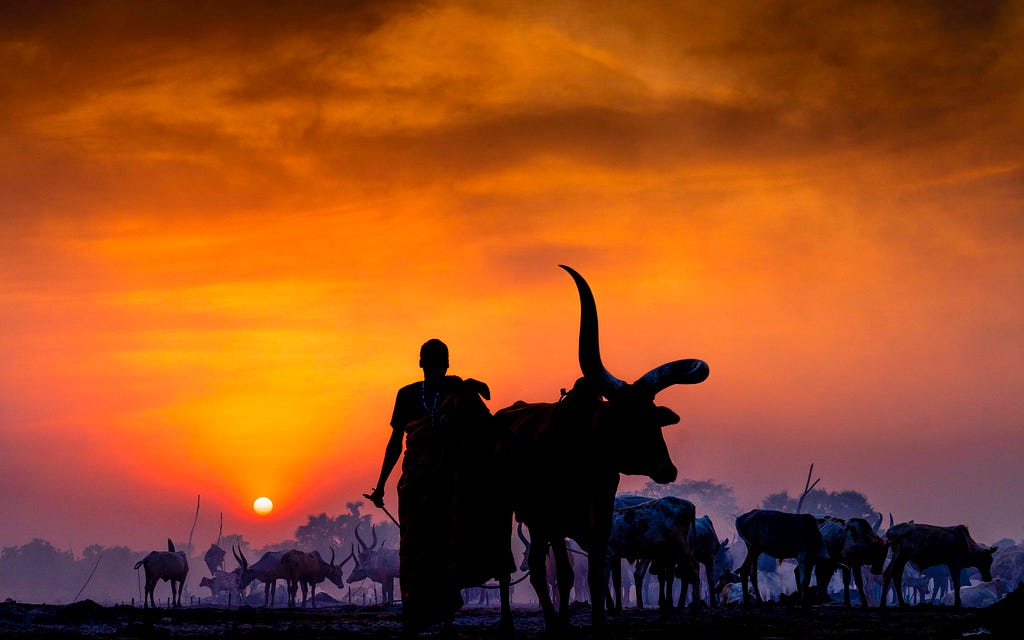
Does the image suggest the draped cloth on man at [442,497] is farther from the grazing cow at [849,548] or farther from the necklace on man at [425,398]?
the grazing cow at [849,548]

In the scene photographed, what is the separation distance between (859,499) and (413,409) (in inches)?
6340

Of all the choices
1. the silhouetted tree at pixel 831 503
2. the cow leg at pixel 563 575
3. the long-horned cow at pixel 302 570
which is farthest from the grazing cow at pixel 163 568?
the silhouetted tree at pixel 831 503

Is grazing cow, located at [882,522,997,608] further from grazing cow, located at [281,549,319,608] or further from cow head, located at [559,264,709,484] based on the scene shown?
grazing cow, located at [281,549,319,608]

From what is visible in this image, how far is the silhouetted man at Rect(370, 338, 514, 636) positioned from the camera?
374 inches

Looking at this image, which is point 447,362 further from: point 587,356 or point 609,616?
point 609,616

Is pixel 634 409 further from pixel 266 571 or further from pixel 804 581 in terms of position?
pixel 266 571

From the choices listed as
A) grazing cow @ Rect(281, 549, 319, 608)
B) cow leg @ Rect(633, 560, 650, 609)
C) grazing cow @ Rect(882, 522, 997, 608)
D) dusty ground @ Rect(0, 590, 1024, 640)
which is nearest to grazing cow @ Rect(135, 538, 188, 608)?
grazing cow @ Rect(281, 549, 319, 608)

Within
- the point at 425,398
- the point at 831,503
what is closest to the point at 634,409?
the point at 425,398

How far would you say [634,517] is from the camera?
777 inches

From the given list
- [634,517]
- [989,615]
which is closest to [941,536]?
[634,517]

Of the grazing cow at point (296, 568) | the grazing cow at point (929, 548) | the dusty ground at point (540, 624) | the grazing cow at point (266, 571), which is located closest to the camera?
the dusty ground at point (540, 624)

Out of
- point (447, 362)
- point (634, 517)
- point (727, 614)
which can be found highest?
point (447, 362)

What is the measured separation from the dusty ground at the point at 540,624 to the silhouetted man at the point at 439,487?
1855mm

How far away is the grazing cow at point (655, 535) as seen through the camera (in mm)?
19484
